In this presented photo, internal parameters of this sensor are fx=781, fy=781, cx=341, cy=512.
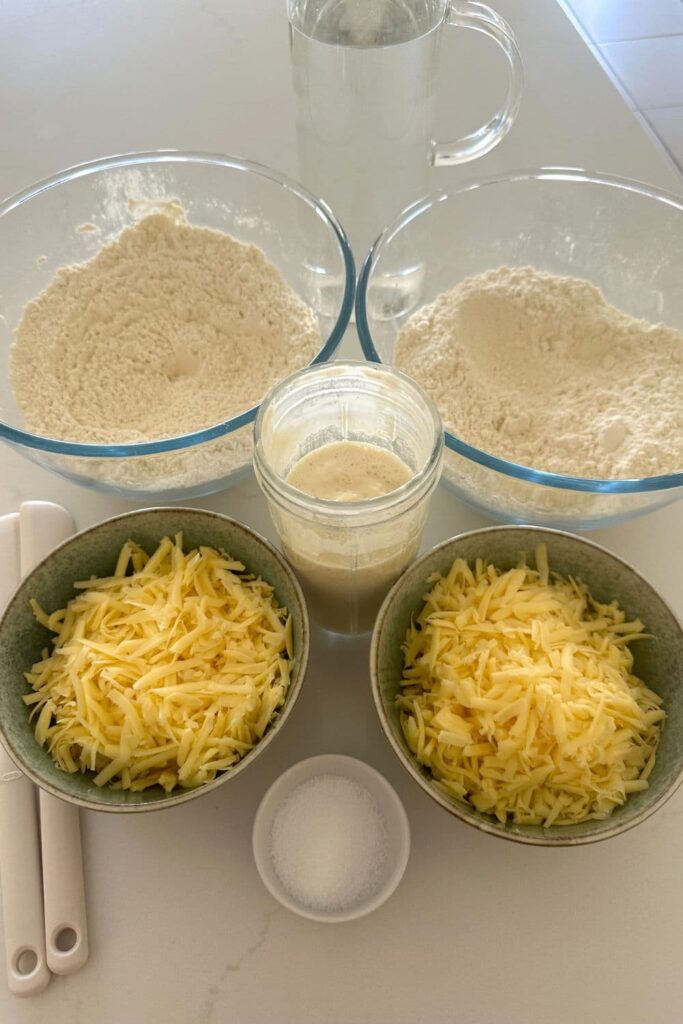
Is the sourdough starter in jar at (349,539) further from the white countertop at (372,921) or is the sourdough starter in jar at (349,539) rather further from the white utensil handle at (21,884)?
the white utensil handle at (21,884)

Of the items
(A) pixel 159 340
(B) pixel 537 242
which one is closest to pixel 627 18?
(B) pixel 537 242

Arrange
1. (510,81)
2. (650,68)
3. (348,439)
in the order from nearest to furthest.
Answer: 1. (348,439)
2. (510,81)
3. (650,68)

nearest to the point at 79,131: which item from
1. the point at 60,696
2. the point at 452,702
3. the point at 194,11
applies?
the point at 194,11

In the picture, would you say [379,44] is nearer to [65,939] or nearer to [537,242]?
[537,242]

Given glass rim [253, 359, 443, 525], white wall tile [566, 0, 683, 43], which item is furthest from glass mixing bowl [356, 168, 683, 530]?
white wall tile [566, 0, 683, 43]

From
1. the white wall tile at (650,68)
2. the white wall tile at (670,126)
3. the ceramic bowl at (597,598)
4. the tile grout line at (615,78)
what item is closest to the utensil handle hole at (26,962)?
the ceramic bowl at (597,598)
